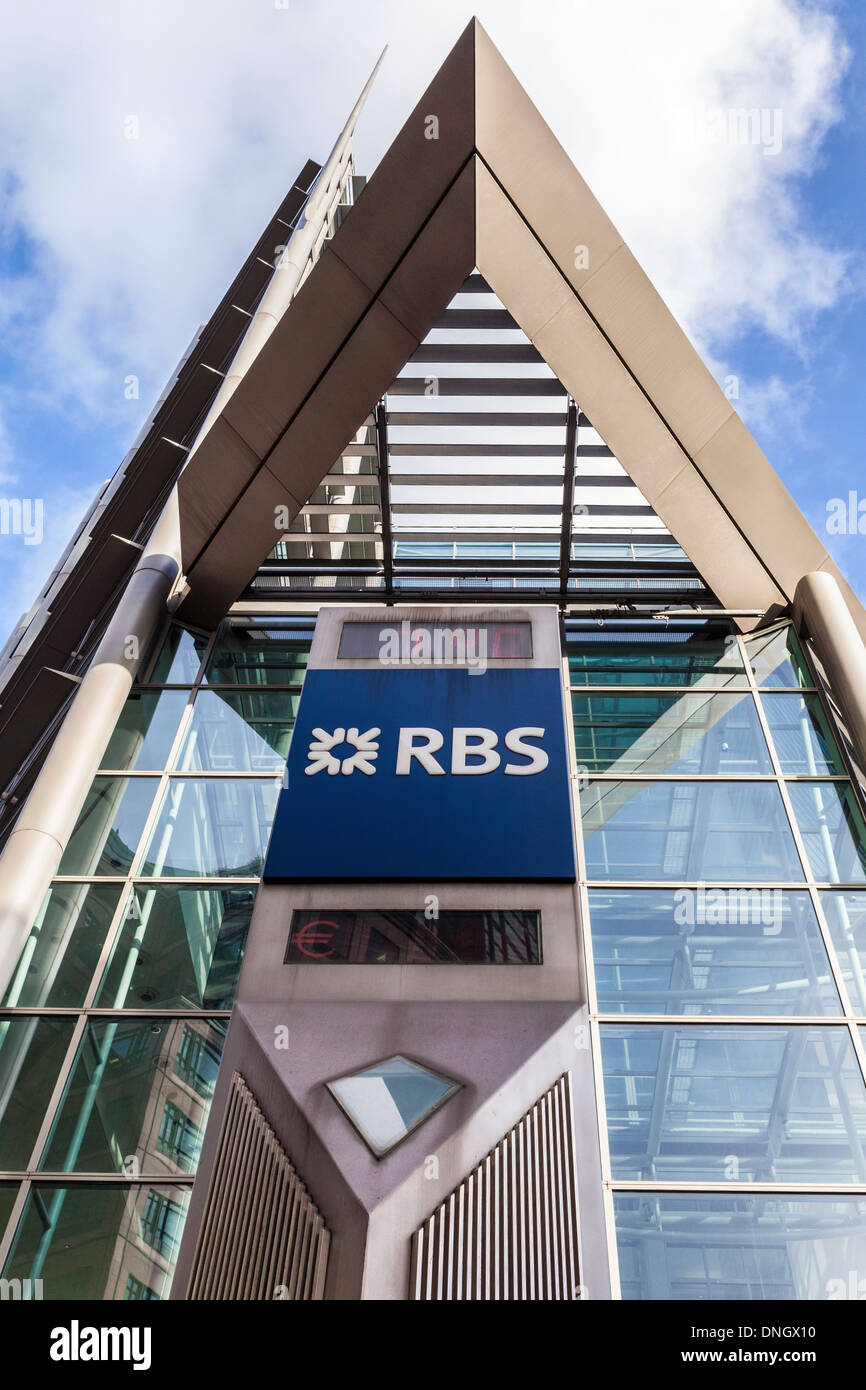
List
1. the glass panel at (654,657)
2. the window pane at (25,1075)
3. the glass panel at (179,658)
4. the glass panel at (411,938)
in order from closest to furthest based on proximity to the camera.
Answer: the glass panel at (411,938) < the window pane at (25,1075) < the glass panel at (179,658) < the glass panel at (654,657)

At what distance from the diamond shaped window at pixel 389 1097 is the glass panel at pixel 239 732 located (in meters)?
6.13

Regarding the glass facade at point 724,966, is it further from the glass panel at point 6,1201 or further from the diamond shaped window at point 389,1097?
the glass panel at point 6,1201

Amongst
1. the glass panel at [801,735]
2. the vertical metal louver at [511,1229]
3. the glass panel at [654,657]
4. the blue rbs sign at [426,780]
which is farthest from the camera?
the glass panel at [654,657]

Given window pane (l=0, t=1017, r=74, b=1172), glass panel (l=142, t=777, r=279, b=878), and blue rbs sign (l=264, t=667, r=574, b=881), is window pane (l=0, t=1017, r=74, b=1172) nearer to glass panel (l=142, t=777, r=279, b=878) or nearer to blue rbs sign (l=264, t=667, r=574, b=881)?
glass panel (l=142, t=777, r=279, b=878)

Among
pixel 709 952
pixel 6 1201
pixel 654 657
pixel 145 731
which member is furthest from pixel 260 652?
pixel 6 1201

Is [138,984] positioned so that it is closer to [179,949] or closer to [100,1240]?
[179,949]

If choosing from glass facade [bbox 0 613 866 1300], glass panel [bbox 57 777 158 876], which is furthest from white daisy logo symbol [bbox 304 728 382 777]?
glass panel [bbox 57 777 158 876]

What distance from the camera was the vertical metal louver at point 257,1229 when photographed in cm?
700

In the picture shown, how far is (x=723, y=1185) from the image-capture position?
30.1 ft

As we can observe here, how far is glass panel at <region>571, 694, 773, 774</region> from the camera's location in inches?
536

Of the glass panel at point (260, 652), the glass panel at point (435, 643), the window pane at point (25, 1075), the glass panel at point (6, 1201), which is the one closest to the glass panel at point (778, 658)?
the glass panel at point (435, 643)
